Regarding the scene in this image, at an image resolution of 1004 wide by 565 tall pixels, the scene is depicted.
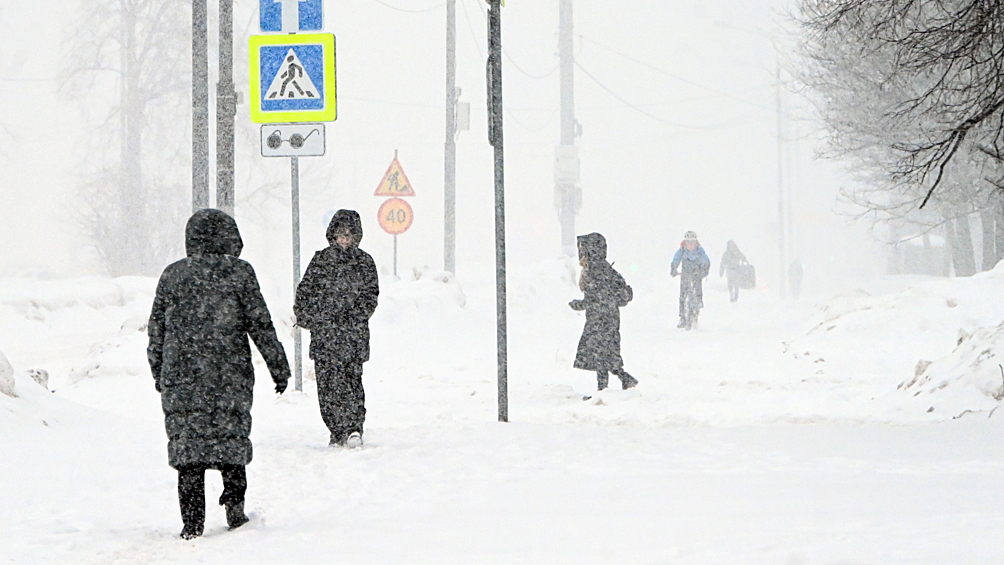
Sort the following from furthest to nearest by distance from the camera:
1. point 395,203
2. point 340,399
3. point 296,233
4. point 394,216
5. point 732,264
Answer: point 732,264 → point 395,203 → point 394,216 → point 296,233 → point 340,399

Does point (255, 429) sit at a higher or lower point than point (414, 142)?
lower

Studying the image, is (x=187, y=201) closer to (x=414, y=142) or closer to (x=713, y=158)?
(x=414, y=142)

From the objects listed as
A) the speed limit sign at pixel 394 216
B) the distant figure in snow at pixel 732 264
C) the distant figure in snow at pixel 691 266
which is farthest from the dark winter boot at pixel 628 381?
the distant figure in snow at pixel 732 264

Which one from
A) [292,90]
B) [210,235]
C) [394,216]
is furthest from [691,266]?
[210,235]

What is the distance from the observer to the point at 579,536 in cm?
451

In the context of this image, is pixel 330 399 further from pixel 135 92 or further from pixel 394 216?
pixel 135 92

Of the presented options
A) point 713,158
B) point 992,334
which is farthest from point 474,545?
point 713,158

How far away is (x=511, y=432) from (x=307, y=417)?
2.22m

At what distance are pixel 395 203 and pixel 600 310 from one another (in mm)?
9086

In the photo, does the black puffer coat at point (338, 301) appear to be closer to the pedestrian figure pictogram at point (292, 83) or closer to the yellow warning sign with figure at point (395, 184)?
the pedestrian figure pictogram at point (292, 83)

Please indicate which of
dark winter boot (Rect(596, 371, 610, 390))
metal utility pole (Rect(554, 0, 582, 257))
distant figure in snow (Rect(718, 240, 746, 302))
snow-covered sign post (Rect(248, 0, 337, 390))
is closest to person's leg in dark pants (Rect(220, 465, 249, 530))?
snow-covered sign post (Rect(248, 0, 337, 390))

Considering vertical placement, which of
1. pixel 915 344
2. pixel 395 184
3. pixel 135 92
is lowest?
pixel 915 344

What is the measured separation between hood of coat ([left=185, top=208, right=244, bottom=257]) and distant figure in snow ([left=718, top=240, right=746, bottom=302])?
857 inches

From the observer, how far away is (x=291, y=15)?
9594mm
